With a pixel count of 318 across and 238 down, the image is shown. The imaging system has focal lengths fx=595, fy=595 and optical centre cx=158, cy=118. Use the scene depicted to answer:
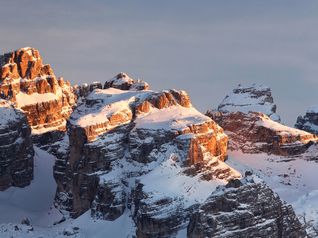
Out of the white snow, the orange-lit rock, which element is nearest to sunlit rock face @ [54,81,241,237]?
the orange-lit rock

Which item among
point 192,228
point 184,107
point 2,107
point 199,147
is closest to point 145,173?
point 199,147

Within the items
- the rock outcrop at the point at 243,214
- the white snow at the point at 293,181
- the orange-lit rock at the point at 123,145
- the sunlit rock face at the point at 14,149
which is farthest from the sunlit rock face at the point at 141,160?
the white snow at the point at 293,181

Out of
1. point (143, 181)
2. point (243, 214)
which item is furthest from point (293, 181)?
point (243, 214)

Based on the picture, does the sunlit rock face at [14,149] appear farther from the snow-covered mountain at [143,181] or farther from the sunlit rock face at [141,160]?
the sunlit rock face at [141,160]

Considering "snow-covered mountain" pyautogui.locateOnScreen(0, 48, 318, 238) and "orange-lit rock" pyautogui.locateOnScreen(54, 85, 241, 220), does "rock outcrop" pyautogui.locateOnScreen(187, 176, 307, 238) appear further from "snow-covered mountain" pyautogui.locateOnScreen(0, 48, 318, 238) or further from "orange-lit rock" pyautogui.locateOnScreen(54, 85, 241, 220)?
"orange-lit rock" pyautogui.locateOnScreen(54, 85, 241, 220)

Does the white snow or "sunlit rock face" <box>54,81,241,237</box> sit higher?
"sunlit rock face" <box>54,81,241,237</box>

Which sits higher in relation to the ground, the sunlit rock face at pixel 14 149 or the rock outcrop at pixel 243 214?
the rock outcrop at pixel 243 214

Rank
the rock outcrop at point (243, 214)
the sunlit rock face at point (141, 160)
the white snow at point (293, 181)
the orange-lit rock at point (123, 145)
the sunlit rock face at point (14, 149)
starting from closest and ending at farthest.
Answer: the rock outcrop at point (243, 214)
the sunlit rock face at point (141, 160)
the orange-lit rock at point (123, 145)
the white snow at point (293, 181)
the sunlit rock face at point (14, 149)
